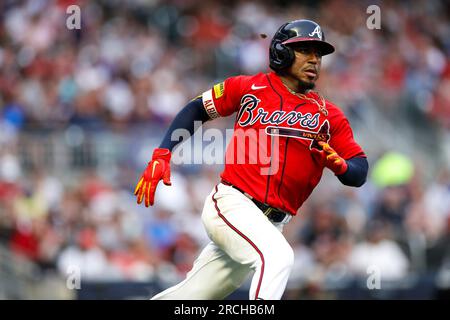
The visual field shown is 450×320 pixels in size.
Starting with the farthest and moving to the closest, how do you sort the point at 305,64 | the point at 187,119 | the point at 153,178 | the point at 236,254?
the point at 187,119 < the point at 305,64 < the point at 153,178 < the point at 236,254

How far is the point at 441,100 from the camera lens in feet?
47.7

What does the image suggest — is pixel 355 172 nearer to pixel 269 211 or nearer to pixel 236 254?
pixel 269 211

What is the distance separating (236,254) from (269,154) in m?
0.69

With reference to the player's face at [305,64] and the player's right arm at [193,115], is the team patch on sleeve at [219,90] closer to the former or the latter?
the player's right arm at [193,115]

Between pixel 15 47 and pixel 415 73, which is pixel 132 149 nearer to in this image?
pixel 15 47

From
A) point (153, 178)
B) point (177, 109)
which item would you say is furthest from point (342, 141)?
point (177, 109)

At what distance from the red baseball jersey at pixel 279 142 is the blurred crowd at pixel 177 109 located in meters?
4.05

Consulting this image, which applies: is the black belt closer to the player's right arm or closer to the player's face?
the player's right arm

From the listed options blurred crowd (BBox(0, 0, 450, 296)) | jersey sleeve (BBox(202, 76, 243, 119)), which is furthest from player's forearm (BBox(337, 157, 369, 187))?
blurred crowd (BBox(0, 0, 450, 296))

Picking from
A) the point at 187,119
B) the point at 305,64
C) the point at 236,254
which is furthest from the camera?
the point at 187,119

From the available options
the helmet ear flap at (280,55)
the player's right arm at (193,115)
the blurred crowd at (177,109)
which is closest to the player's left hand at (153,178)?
the player's right arm at (193,115)

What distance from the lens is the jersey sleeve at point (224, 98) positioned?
6.75 meters

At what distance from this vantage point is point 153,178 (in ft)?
21.3

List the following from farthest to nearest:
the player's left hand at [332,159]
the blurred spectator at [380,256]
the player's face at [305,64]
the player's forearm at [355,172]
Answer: the blurred spectator at [380,256] < the player's face at [305,64] < the player's forearm at [355,172] < the player's left hand at [332,159]
